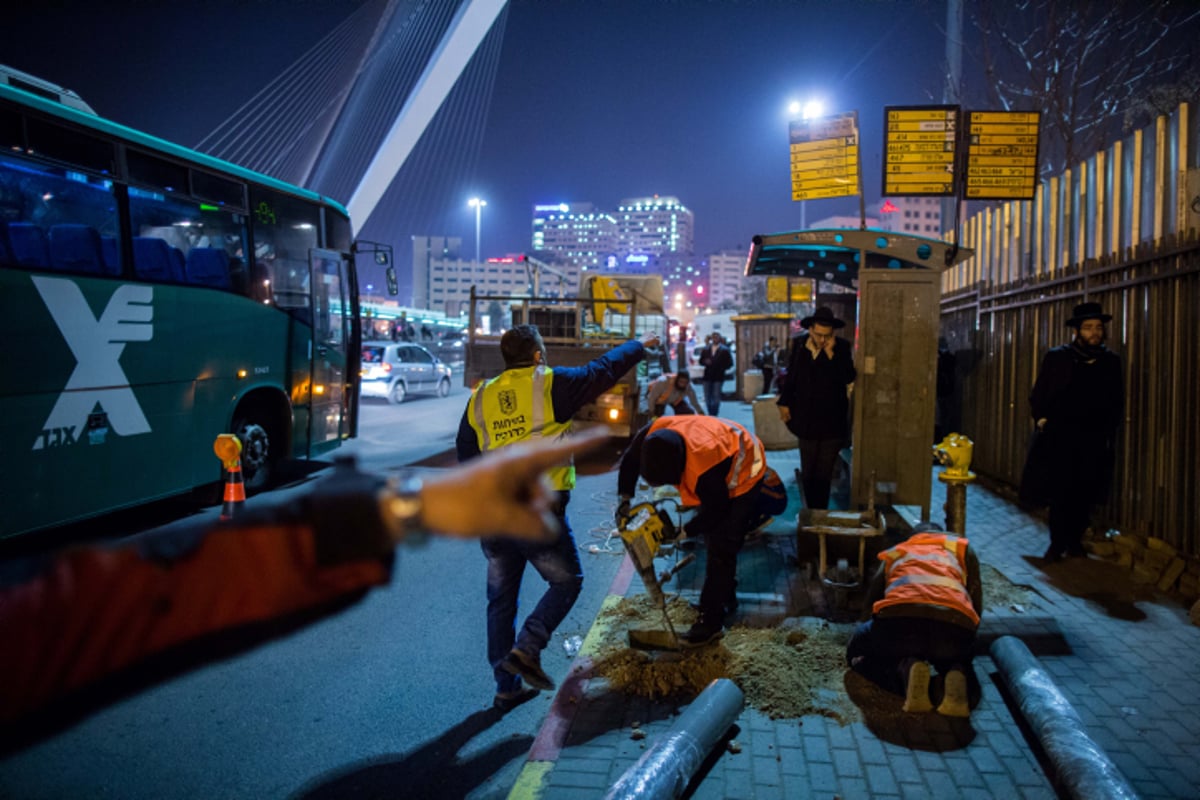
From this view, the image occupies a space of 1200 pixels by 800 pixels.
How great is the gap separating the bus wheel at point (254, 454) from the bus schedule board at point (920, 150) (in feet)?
24.8

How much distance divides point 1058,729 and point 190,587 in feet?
10.8

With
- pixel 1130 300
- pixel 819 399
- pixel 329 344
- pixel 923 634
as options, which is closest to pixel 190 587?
pixel 923 634

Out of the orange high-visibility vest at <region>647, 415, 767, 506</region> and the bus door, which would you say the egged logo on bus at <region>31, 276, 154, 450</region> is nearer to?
the bus door

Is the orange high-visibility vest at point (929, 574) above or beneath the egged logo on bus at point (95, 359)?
beneath

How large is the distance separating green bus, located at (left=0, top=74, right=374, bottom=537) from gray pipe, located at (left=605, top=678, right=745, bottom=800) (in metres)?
5.78

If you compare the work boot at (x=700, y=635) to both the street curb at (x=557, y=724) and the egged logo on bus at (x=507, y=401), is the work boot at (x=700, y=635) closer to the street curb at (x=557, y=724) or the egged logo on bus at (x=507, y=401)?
the street curb at (x=557, y=724)

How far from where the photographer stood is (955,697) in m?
3.41

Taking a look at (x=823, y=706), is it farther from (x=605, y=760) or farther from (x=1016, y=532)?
(x=1016, y=532)

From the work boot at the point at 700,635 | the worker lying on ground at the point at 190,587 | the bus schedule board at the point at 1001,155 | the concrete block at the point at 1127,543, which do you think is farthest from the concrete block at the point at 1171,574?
the worker lying on ground at the point at 190,587

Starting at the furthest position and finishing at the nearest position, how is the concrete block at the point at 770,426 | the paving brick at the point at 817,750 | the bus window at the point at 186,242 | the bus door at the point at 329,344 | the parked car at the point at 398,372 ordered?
the parked car at the point at 398,372
the concrete block at the point at 770,426
the bus door at the point at 329,344
the bus window at the point at 186,242
the paving brick at the point at 817,750

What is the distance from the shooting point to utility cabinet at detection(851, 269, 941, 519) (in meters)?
5.92

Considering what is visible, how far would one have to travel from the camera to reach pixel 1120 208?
617 centimetres

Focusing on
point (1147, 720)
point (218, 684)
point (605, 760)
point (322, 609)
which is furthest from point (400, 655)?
point (1147, 720)

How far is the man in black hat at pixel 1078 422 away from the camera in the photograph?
5566 millimetres
